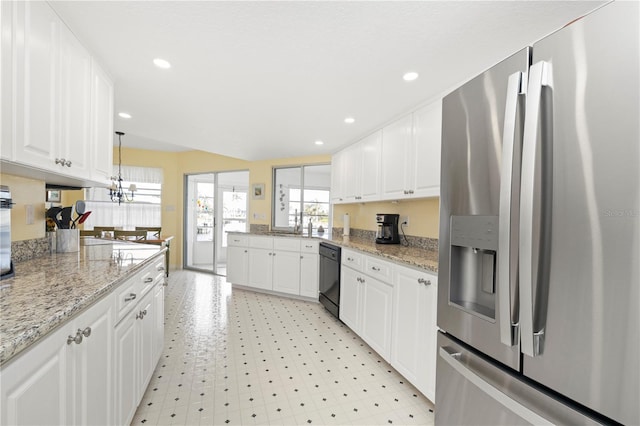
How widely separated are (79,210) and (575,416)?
2.74 m

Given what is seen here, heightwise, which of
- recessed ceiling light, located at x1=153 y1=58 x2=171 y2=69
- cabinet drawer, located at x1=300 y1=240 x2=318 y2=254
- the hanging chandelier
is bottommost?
cabinet drawer, located at x1=300 y1=240 x2=318 y2=254

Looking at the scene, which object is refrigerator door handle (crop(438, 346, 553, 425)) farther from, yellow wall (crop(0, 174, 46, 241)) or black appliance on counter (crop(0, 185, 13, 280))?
yellow wall (crop(0, 174, 46, 241))

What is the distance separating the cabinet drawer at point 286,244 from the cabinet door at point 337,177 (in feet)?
2.69

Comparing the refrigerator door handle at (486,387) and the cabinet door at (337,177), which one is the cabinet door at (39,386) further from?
the cabinet door at (337,177)

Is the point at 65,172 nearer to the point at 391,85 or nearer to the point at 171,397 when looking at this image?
the point at 171,397

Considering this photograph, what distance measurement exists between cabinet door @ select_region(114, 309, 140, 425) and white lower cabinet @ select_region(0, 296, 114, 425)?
78 millimetres

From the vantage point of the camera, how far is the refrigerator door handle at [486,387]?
32.2 inches

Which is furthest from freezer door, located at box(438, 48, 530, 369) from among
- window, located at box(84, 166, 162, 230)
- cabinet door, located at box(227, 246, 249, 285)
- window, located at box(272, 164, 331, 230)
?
window, located at box(84, 166, 162, 230)

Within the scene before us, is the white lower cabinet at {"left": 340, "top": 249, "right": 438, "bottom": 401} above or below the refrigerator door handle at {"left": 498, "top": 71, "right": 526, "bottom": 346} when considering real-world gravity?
below

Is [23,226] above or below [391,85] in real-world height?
below

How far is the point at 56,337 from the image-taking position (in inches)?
32.5

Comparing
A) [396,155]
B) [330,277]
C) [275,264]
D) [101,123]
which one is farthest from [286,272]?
[101,123]

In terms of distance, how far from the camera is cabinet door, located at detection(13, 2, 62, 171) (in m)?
1.13

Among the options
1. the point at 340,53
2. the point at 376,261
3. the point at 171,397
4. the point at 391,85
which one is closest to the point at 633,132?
the point at 340,53
